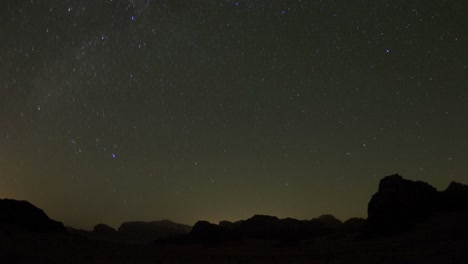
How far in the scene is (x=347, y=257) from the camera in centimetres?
1223

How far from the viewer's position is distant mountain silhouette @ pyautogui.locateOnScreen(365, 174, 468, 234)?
19.2m

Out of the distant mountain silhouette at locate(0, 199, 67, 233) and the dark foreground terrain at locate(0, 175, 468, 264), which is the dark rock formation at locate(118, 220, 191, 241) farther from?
the distant mountain silhouette at locate(0, 199, 67, 233)

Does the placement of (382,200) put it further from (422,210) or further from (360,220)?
(360,220)

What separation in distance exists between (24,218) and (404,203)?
2193 cm

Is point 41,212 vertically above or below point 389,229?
above

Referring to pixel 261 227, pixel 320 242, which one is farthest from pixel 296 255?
pixel 261 227

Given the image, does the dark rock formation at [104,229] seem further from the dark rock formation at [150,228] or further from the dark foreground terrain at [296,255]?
the dark foreground terrain at [296,255]

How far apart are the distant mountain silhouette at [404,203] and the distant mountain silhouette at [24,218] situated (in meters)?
18.3

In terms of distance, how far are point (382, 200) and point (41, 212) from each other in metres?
20.8

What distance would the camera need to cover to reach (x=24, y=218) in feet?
64.3

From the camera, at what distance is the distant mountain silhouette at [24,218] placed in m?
18.3

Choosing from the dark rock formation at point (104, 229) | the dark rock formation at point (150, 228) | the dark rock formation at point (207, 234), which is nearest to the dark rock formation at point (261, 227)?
the dark rock formation at point (207, 234)

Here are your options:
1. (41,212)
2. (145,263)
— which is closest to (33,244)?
(145,263)

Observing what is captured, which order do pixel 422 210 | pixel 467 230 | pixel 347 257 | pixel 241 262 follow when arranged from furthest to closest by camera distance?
pixel 422 210 < pixel 467 230 < pixel 241 262 < pixel 347 257
